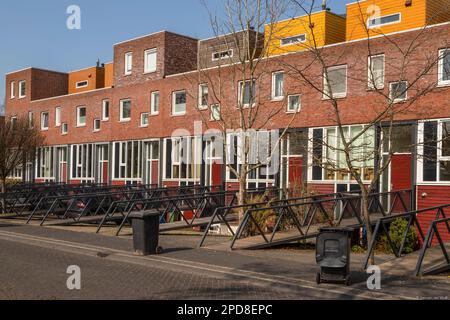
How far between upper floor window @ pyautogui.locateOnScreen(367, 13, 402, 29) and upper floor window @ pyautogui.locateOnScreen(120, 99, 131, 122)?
14127 millimetres

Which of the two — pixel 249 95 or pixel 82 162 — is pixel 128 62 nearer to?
pixel 82 162

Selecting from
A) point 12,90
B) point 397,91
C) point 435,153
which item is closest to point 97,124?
point 12,90

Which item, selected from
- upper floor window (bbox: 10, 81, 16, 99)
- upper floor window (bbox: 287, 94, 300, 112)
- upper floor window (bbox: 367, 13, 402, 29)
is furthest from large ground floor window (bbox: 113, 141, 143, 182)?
upper floor window (bbox: 10, 81, 16, 99)

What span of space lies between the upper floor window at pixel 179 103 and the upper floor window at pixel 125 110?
13.7 feet

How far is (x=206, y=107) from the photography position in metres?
26.5

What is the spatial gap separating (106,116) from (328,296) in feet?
88.9

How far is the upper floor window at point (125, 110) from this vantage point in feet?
105

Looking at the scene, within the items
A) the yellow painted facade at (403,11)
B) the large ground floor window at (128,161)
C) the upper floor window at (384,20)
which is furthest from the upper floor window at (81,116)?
the upper floor window at (384,20)

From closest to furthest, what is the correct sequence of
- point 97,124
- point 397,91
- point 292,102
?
point 397,91 < point 292,102 < point 97,124

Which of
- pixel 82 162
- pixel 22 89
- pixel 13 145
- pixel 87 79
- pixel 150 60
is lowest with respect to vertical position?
pixel 82 162

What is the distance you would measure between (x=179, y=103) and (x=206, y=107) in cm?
251
